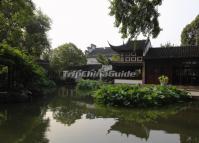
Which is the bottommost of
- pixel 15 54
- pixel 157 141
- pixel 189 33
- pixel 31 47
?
pixel 157 141

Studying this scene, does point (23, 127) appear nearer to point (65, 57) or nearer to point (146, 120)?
point (146, 120)

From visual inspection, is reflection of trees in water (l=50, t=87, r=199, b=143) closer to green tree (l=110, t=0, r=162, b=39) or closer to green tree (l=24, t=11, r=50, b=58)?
green tree (l=110, t=0, r=162, b=39)

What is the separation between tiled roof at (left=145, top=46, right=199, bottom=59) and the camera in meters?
28.1

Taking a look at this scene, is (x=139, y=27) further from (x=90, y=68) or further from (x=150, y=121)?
(x=90, y=68)

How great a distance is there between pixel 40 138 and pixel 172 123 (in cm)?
515

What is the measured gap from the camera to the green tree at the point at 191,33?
40938mm

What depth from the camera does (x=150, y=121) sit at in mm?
11203

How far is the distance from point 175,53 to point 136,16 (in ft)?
21.8

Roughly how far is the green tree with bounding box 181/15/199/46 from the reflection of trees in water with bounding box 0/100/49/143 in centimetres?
3322

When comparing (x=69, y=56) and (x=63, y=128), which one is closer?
(x=63, y=128)

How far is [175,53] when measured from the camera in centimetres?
2925

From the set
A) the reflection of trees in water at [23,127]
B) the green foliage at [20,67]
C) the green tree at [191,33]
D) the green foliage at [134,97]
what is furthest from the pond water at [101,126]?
the green tree at [191,33]

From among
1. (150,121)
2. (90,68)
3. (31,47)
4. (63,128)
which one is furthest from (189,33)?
(63,128)

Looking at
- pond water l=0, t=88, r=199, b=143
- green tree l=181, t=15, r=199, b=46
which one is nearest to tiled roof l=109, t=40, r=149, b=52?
green tree l=181, t=15, r=199, b=46
